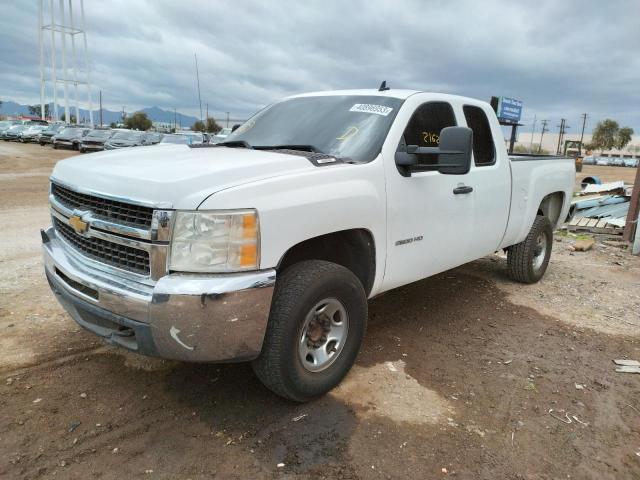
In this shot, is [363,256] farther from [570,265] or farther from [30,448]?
[570,265]

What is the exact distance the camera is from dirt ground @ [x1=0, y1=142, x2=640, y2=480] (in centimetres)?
257

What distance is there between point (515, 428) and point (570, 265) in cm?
490

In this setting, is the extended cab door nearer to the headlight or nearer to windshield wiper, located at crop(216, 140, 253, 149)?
windshield wiper, located at crop(216, 140, 253, 149)

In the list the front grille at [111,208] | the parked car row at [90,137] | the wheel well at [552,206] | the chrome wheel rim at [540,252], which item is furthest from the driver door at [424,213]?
the parked car row at [90,137]

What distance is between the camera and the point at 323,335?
308 cm

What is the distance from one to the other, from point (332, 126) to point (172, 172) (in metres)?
1.47

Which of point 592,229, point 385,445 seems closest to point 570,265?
point 592,229

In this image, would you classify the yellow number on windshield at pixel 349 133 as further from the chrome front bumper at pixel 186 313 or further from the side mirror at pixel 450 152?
the chrome front bumper at pixel 186 313

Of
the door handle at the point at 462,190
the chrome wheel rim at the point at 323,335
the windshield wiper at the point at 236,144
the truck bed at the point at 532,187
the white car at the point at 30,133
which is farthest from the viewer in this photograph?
the white car at the point at 30,133

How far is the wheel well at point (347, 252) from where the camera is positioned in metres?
3.10

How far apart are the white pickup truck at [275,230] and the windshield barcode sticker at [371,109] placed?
0.01m

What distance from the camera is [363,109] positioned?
3.74 metres

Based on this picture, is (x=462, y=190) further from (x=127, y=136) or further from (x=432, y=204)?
(x=127, y=136)

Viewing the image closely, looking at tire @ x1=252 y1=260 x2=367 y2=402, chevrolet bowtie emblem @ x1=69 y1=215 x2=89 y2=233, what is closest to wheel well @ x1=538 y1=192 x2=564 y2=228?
tire @ x1=252 y1=260 x2=367 y2=402
